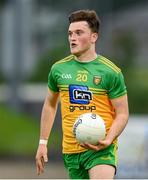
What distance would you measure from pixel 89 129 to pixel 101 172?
1.59ft

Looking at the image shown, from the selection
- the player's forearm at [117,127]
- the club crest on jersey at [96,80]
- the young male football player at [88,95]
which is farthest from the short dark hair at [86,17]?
the player's forearm at [117,127]

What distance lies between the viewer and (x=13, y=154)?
22797 millimetres

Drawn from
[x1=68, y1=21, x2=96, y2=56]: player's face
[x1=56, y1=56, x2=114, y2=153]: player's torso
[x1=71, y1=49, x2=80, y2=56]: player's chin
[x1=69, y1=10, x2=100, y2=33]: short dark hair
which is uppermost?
[x1=69, y1=10, x2=100, y2=33]: short dark hair

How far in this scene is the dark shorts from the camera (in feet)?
31.9

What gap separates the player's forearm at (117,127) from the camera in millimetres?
9578

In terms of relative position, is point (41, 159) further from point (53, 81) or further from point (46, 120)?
point (53, 81)

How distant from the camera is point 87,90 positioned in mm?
9781

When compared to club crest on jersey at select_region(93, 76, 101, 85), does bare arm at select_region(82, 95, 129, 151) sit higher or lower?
lower

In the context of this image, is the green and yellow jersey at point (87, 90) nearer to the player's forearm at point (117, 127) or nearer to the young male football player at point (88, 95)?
the young male football player at point (88, 95)

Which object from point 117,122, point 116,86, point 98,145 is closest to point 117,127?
point 117,122

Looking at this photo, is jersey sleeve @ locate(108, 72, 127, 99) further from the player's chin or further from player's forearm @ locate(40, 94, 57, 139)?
player's forearm @ locate(40, 94, 57, 139)

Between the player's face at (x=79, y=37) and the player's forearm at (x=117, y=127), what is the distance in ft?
2.36

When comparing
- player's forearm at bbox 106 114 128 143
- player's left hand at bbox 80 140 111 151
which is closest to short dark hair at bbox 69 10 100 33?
player's forearm at bbox 106 114 128 143

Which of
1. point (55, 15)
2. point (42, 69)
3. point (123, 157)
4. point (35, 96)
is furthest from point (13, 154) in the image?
point (55, 15)
